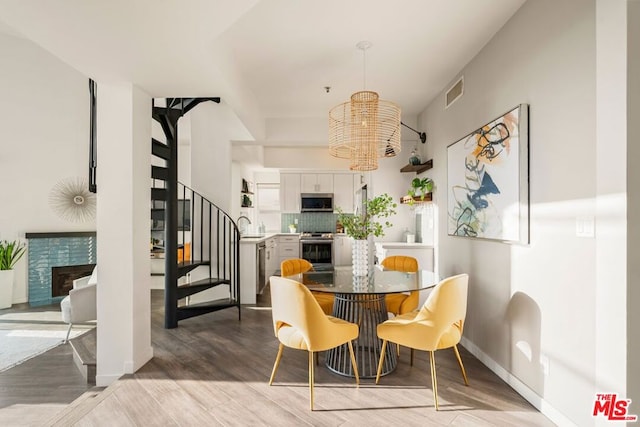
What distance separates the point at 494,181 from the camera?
8.18 ft

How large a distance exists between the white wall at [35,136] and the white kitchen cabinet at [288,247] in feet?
11.5

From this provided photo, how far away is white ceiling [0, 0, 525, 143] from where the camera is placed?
5.60 ft

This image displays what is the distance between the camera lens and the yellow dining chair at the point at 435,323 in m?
2.04

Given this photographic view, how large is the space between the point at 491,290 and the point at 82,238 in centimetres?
624

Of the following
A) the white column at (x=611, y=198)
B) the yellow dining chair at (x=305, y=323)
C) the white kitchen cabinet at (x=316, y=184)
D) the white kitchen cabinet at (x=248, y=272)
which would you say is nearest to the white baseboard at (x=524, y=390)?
the white column at (x=611, y=198)

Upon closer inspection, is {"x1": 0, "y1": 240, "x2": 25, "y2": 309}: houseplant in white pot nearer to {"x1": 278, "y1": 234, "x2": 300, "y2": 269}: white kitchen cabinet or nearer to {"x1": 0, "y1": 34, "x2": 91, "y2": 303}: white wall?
{"x1": 0, "y1": 34, "x2": 91, "y2": 303}: white wall

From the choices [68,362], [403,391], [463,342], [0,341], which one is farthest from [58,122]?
[463,342]

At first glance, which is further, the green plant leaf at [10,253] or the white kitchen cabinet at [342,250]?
the white kitchen cabinet at [342,250]

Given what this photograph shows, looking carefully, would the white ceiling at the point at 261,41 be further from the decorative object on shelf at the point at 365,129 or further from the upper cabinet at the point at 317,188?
the upper cabinet at the point at 317,188

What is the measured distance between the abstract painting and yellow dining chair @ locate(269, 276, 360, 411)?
141cm

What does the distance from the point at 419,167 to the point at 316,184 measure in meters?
2.94

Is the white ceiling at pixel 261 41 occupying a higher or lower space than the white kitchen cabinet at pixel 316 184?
higher
